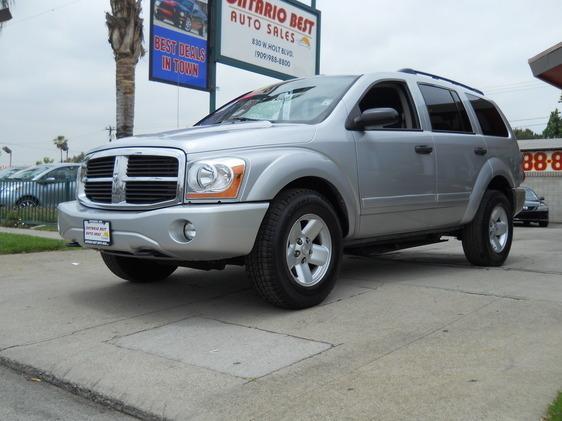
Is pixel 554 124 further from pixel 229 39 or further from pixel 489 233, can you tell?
pixel 489 233

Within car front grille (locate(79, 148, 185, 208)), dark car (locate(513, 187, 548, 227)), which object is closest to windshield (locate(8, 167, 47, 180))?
car front grille (locate(79, 148, 185, 208))

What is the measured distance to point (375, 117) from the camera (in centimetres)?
487

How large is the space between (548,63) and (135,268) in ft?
30.1

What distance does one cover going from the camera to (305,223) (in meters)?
4.61

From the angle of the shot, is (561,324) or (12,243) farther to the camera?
(12,243)

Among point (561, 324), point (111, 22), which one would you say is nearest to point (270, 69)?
point (111, 22)

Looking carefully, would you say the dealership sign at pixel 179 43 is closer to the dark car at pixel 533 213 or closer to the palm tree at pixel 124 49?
the palm tree at pixel 124 49

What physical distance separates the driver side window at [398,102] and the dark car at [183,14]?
23.5 feet

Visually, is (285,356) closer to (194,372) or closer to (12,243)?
(194,372)

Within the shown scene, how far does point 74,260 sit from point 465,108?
5282mm

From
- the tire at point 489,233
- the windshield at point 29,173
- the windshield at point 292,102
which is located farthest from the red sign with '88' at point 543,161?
the windshield at point 292,102

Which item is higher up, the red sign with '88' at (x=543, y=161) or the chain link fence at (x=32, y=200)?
the red sign with '88' at (x=543, y=161)

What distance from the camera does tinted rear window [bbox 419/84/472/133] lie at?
6.05 metres

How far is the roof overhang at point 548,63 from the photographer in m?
11.1
